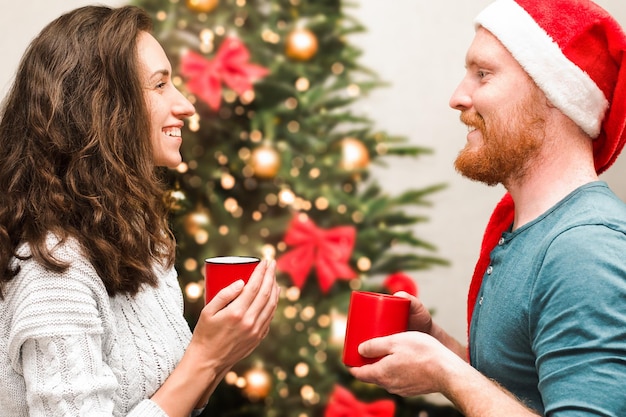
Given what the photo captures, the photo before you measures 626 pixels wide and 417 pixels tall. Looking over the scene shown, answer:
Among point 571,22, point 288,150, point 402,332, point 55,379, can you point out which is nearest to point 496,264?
point 402,332

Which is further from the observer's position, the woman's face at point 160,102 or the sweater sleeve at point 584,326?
the woman's face at point 160,102

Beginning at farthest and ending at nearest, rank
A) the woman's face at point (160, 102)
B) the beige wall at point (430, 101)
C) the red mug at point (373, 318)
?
the beige wall at point (430, 101) < the woman's face at point (160, 102) < the red mug at point (373, 318)

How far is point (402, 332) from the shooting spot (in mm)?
1125

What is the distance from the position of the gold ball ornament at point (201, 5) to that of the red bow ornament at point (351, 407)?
1377mm

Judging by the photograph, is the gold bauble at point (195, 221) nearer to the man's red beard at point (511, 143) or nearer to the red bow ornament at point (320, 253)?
the red bow ornament at point (320, 253)

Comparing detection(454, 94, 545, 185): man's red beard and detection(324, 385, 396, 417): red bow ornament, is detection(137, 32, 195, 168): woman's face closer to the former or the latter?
detection(454, 94, 545, 185): man's red beard

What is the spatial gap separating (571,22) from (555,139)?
→ 9.2 inches

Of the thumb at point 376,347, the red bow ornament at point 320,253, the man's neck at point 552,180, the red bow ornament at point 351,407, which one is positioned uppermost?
the man's neck at point 552,180

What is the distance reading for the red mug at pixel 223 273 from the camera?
46.2 inches

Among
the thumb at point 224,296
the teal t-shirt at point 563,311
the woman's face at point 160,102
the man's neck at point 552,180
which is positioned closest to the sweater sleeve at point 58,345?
the thumb at point 224,296

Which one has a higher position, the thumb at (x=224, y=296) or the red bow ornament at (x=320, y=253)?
the thumb at (x=224, y=296)

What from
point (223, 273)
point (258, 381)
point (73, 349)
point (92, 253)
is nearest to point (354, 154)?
point (258, 381)

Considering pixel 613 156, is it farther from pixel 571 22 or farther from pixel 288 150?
pixel 288 150

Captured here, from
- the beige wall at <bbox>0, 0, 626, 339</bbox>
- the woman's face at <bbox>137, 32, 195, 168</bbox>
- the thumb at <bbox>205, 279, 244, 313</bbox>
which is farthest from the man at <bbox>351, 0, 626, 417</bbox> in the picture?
the beige wall at <bbox>0, 0, 626, 339</bbox>
